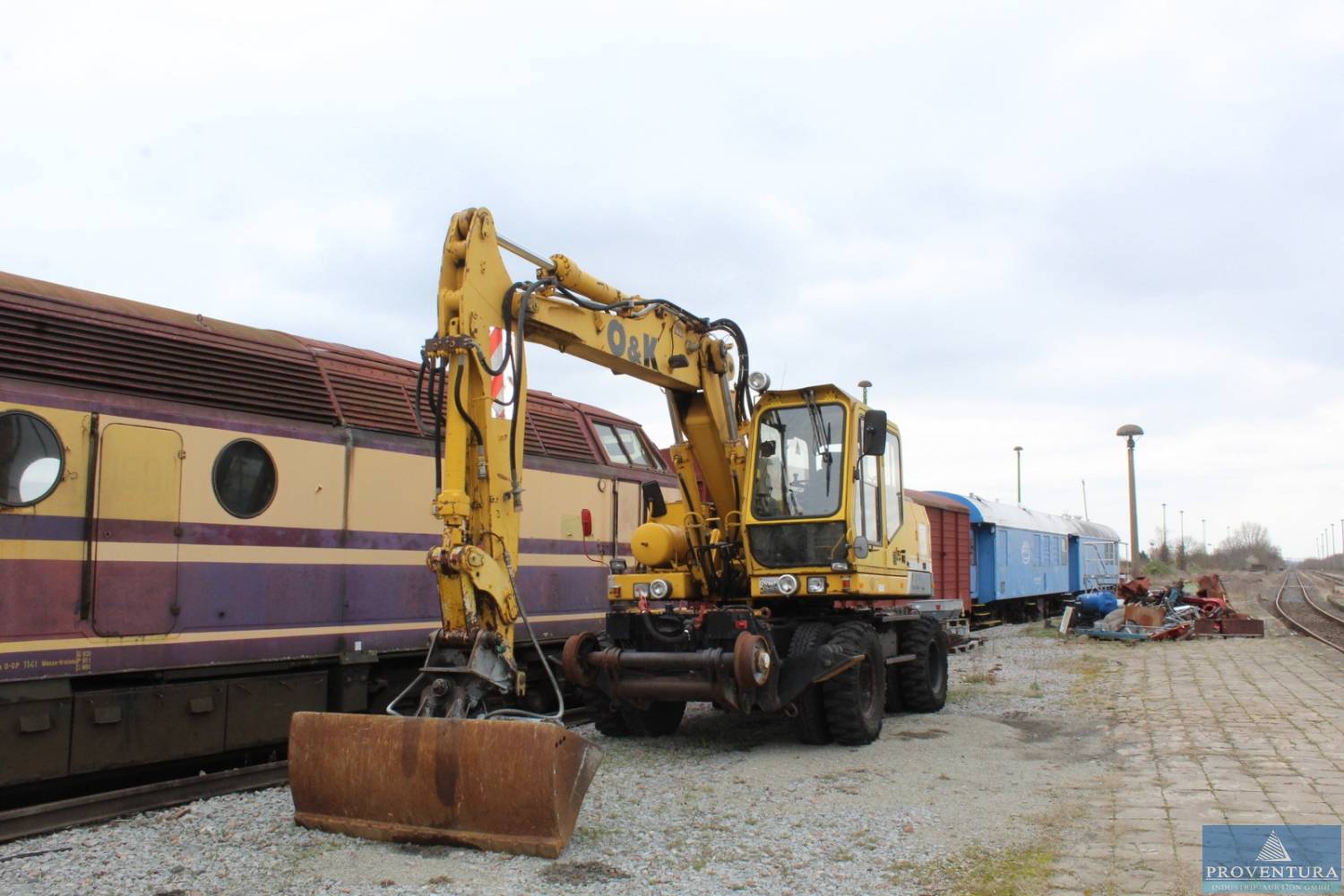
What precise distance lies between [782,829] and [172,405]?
15.8 ft

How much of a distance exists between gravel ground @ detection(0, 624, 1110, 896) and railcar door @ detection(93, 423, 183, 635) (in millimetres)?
1255

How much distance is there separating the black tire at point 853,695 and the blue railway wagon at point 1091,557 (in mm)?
23758

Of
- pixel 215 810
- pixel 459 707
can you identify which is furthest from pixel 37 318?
pixel 459 707

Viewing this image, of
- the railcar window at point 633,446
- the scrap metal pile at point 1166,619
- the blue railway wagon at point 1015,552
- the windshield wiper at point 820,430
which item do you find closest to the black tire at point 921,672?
the windshield wiper at point 820,430

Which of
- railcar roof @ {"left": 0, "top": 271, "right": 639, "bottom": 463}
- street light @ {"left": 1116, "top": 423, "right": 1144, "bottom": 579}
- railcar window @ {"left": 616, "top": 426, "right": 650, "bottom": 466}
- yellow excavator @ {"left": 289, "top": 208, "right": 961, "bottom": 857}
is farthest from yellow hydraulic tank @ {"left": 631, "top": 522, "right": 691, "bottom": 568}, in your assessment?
street light @ {"left": 1116, "top": 423, "right": 1144, "bottom": 579}

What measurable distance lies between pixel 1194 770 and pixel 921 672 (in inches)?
127

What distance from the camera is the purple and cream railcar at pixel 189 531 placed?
6.06 m

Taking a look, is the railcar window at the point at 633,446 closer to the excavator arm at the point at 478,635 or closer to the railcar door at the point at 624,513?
the railcar door at the point at 624,513

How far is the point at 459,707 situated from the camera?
5738 millimetres

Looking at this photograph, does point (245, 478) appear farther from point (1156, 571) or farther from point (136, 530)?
point (1156, 571)

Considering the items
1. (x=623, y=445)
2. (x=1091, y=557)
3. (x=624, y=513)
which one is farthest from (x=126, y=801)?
(x=1091, y=557)

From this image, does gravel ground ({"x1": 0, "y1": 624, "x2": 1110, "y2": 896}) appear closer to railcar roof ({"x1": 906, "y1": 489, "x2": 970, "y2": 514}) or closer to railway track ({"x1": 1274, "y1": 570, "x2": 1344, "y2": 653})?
railcar roof ({"x1": 906, "y1": 489, "x2": 970, "y2": 514})

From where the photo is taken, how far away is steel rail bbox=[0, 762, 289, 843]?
572 cm

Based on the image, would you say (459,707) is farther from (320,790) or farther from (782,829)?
(782,829)
